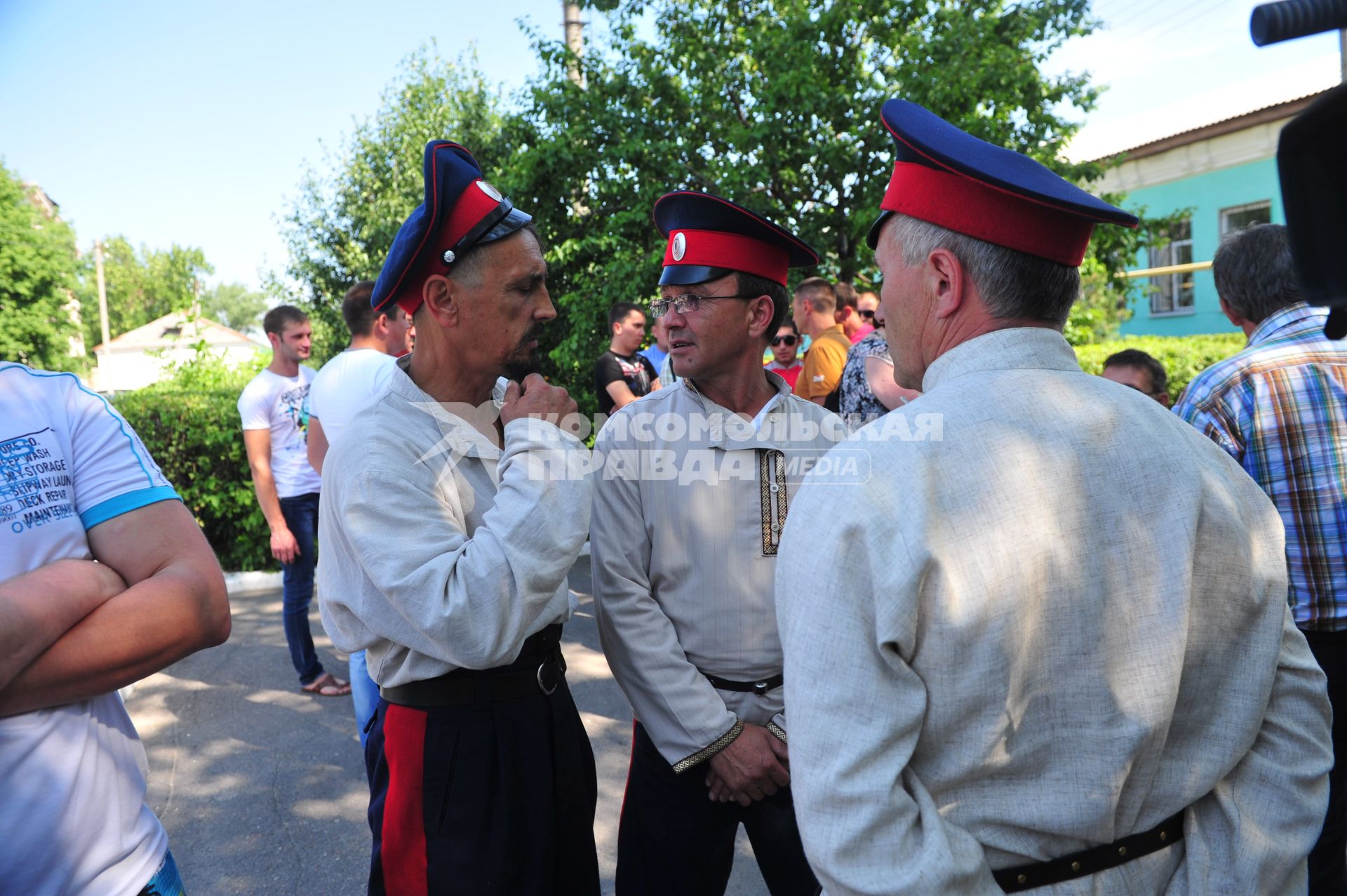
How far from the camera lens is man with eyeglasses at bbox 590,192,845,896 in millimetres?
2248

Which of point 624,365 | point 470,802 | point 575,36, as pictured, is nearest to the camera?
point 470,802

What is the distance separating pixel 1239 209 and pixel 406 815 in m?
19.4

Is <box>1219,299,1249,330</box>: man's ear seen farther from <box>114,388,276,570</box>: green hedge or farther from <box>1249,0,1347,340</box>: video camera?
<box>114,388,276,570</box>: green hedge

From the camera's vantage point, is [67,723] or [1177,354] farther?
[1177,354]

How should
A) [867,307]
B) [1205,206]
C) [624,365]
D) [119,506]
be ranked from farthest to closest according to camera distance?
[1205,206], [867,307], [624,365], [119,506]

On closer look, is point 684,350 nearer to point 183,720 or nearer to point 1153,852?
point 1153,852

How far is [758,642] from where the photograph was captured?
2.35 meters

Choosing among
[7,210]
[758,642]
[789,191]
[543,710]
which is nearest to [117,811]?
[543,710]

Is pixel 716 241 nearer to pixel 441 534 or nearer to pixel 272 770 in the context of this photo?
pixel 441 534

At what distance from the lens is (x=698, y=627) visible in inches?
93.1

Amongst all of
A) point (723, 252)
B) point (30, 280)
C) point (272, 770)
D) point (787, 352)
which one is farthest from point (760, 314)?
point (30, 280)

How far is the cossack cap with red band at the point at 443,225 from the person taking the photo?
203 cm

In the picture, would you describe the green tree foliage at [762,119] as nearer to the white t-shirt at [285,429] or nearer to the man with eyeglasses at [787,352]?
the man with eyeglasses at [787,352]

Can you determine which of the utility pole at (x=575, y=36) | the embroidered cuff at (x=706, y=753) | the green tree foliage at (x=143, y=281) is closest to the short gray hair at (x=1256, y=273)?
the embroidered cuff at (x=706, y=753)
